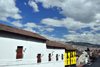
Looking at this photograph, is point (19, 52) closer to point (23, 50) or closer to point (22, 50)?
point (22, 50)

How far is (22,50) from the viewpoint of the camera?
36.1 feet

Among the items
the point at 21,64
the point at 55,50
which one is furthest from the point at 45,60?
the point at 21,64

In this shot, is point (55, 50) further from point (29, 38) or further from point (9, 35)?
point (9, 35)

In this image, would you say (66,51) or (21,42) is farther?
(66,51)

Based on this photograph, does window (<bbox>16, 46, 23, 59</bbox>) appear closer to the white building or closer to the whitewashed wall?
the white building

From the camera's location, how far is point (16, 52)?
33.8ft

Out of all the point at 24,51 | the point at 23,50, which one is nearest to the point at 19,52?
the point at 23,50

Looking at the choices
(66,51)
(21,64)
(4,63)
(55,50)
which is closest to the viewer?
(4,63)

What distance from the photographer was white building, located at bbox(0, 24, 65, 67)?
365 inches

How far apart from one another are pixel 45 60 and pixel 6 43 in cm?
753

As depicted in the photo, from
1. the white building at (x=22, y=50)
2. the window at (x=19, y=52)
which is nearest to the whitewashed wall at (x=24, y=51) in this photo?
the white building at (x=22, y=50)

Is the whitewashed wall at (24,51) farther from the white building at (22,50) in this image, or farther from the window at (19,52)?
the window at (19,52)

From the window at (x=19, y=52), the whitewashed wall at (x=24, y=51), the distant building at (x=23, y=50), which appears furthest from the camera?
the window at (x=19, y=52)

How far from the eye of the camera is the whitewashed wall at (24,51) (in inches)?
361
